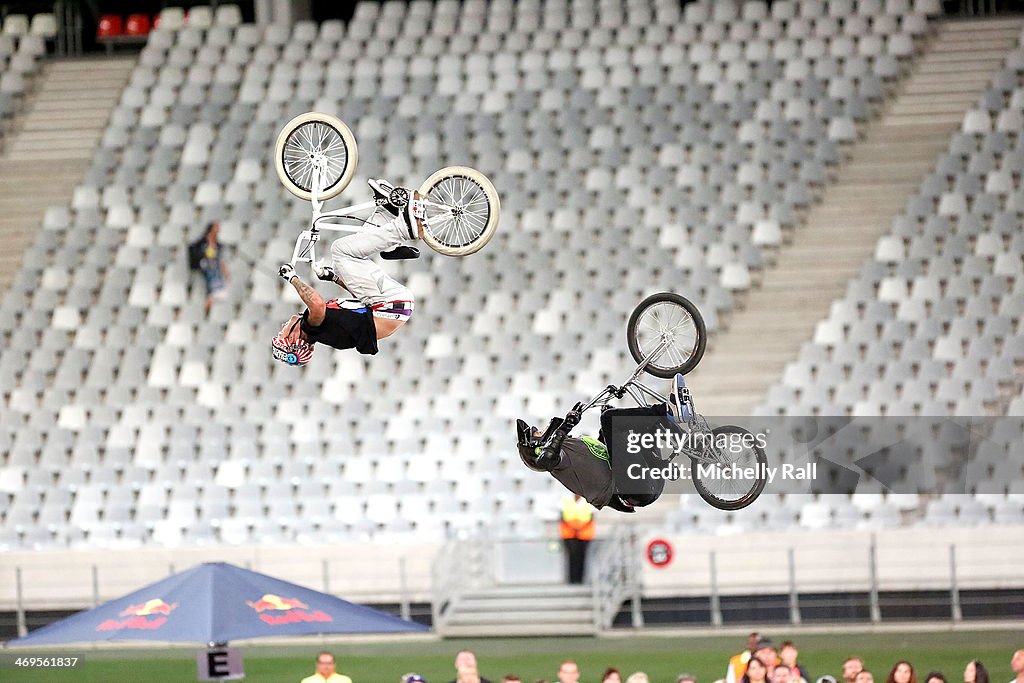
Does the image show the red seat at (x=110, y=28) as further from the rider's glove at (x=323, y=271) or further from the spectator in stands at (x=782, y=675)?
the rider's glove at (x=323, y=271)

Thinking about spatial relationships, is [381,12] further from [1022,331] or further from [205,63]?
[1022,331]

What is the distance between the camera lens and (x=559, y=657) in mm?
13531

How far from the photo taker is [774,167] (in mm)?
18203

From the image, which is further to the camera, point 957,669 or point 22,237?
point 22,237

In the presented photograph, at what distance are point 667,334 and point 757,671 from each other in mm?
3192

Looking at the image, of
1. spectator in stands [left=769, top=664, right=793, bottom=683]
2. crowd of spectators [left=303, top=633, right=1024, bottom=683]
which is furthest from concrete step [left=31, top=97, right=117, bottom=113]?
spectator in stands [left=769, top=664, right=793, bottom=683]

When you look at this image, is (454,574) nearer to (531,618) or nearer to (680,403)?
(531,618)

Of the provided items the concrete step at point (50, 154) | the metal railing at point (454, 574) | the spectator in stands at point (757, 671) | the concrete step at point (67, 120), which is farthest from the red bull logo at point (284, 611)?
the concrete step at point (67, 120)

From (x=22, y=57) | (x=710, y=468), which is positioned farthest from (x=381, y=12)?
(x=710, y=468)

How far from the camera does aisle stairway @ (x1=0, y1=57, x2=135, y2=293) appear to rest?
777 inches

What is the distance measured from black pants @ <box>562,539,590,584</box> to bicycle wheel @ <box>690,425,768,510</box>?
25.7ft

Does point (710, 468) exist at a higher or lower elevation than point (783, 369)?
lower

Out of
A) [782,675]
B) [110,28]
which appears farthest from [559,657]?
[110,28]

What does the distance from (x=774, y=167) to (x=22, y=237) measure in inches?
367
